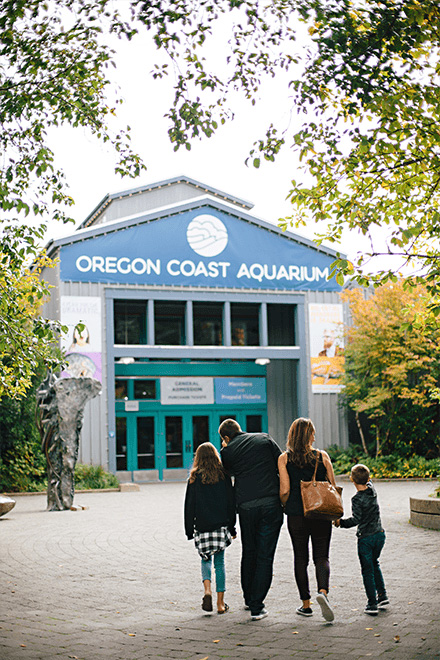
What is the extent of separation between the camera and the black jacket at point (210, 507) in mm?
7184

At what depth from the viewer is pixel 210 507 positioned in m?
7.21

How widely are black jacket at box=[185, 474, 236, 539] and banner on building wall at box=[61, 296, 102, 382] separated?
62.4 feet

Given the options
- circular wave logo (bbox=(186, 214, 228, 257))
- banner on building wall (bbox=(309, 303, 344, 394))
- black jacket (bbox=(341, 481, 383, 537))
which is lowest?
black jacket (bbox=(341, 481, 383, 537))

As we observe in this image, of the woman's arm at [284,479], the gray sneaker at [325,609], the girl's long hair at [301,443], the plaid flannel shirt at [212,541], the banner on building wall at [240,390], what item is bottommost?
the gray sneaker at [325,609]

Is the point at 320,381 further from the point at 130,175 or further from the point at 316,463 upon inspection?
the point at 316,463

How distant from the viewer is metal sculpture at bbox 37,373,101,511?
710 inches

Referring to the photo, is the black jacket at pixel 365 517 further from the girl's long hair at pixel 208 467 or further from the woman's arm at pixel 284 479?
the girl's long hair at pixel 208 467

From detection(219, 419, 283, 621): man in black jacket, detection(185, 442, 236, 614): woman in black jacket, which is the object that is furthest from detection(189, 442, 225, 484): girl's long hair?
detection(219, 419, 283, 621): man in black jacket

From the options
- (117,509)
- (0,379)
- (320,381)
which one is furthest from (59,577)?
(320,381)

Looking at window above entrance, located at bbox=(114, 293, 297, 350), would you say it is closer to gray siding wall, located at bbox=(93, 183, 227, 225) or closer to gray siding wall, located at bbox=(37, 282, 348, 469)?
gray siding wall, located at bbox=(37, 282, 348, 469)

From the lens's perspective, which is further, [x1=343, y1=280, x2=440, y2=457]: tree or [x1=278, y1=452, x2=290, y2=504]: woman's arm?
[x1=343, y1=280, x2=440, y2=457]: tree

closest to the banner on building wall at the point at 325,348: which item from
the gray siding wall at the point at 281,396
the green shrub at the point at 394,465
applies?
the gray siding wall at the point at 281,396

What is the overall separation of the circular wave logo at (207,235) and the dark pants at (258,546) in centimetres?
2185

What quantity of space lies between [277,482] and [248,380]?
904 inches
